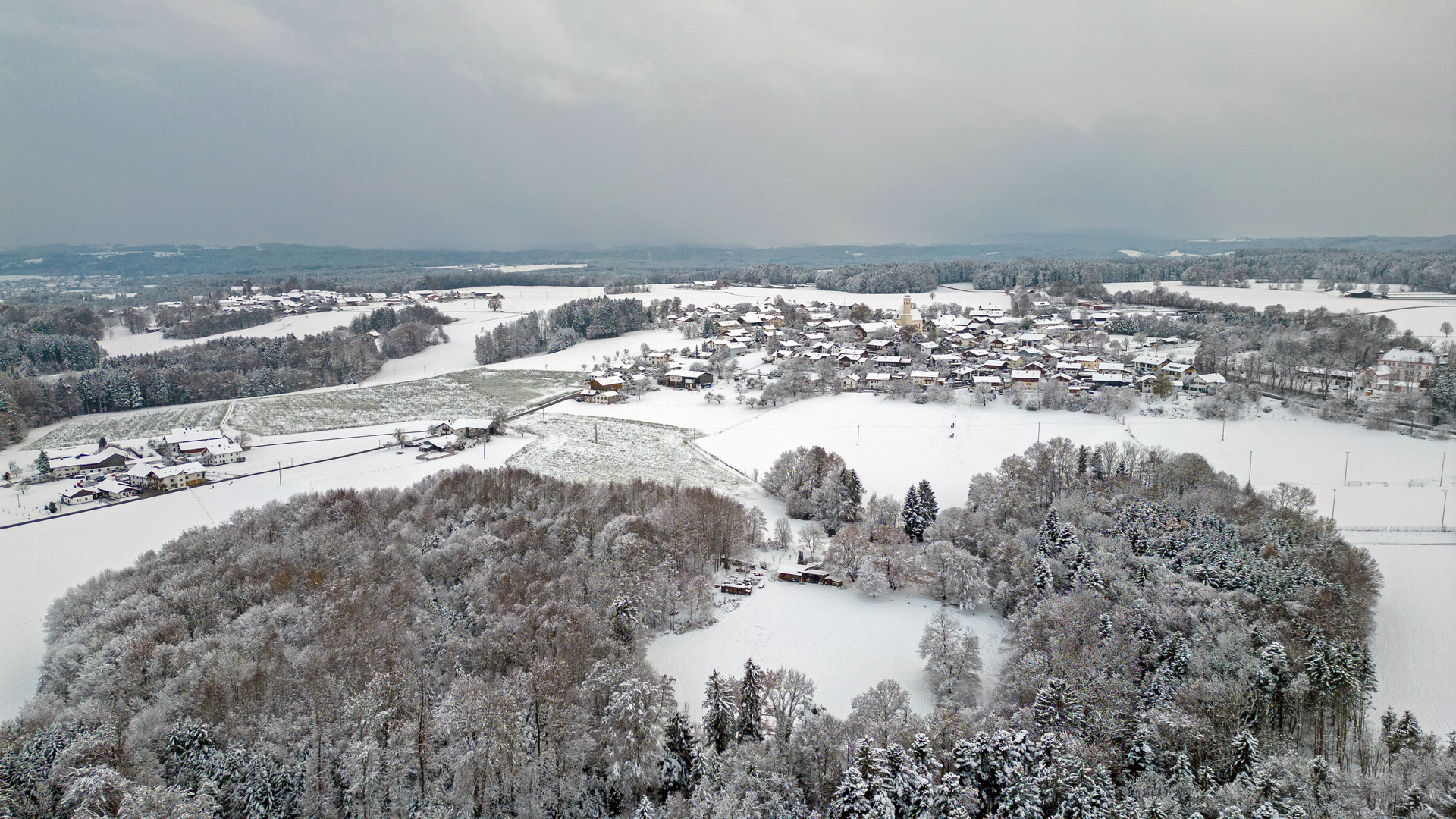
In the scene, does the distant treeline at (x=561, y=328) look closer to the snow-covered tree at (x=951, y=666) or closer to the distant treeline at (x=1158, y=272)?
the distant treeline at (x=1158, y=272)

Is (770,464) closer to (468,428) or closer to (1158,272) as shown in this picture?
(468,428)

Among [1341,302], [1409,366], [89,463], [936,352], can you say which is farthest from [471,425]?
[1341,302]

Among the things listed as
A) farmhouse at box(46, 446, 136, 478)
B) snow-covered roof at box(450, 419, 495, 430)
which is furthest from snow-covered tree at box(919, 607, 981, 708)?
farmhouse at box(46, 446, 136, 478)

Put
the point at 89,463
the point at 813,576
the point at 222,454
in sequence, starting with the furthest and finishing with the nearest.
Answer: the point at 222,454 → the point at 89,463 → the point at 813,576

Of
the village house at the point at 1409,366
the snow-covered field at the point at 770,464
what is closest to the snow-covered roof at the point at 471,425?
the snow-covered field at the point at 770,464

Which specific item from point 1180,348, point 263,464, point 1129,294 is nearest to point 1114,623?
point 263,464

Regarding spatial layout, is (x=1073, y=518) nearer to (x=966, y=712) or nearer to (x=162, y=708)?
(x=966, y=712)
